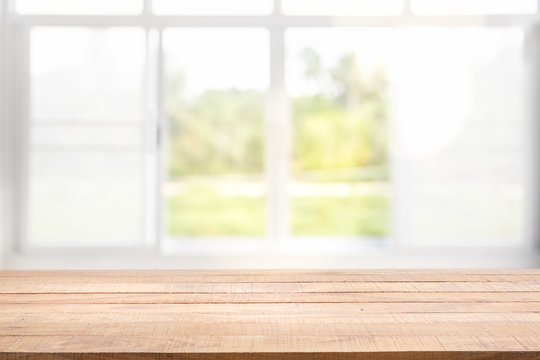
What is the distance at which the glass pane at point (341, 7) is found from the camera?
346 cm

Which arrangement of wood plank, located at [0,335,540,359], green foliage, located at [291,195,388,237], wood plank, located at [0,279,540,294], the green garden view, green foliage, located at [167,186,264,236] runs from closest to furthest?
1. wood plank, located at [0,335,540,359]
2. wood plank, located at [0,279,540,294]
3. the green garden view
4. green foliage, located at [167,186,264,236]
5. green foliage, located at [291,195,388,237]

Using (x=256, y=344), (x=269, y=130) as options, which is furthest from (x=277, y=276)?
(x=269, y=130)

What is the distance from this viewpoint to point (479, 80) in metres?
3.54

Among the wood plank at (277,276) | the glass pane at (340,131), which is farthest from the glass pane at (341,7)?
the glass pane at (340,131)

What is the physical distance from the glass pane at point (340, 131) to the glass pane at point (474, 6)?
96.5 inches

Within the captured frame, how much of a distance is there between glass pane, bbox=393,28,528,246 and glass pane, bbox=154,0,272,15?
0.82 meters

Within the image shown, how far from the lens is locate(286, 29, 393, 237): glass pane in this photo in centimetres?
738

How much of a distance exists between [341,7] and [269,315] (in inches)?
101

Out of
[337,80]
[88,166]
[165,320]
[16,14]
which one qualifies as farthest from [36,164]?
[337,80]

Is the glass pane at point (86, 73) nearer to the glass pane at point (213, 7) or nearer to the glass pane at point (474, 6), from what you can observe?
the glass pane at point (213, 7)

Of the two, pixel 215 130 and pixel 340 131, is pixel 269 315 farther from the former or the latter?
pixel 340 131

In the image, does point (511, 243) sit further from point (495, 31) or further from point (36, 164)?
point (36, 164)

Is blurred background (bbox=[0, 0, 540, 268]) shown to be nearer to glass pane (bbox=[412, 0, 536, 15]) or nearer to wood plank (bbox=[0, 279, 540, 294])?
glass pane (bbox=[412, 0, 536, 15])

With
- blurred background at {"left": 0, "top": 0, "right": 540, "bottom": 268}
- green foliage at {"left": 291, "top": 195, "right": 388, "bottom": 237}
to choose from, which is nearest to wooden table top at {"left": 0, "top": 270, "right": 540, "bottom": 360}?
blurred background at {"left": 0, "top": 0, "right": 540, "bottom": 268}
